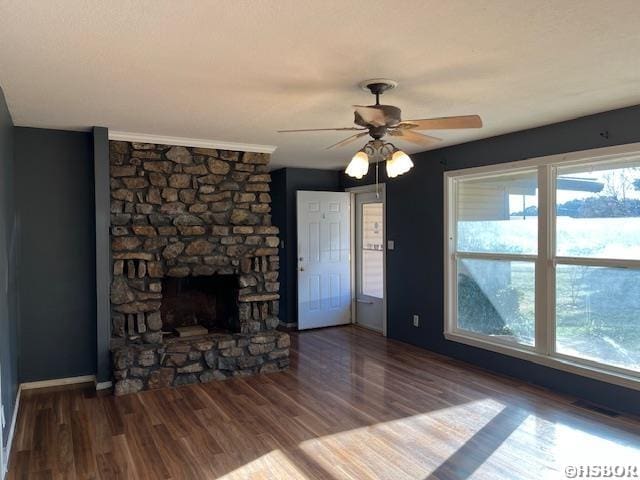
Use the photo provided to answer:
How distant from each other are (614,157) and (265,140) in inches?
120

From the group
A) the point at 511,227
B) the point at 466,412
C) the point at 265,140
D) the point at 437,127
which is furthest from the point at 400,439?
the point at 265,140

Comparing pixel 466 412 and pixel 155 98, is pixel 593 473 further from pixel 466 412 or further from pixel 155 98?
pixel 155 98

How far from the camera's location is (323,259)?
6621 mm

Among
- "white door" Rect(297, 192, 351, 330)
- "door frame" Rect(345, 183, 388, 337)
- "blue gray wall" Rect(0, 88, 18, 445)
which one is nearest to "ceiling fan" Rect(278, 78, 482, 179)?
"blue gray wall" Rect(0, 88, 18, 445)

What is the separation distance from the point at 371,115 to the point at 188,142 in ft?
8.20

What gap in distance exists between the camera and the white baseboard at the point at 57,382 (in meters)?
4.05

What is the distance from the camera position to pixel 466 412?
11.6 ft

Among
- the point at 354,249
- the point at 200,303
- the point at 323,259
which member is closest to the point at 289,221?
the point at 323,259

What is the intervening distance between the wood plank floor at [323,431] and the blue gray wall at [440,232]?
213mm

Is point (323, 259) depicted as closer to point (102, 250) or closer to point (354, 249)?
point (354, 249)

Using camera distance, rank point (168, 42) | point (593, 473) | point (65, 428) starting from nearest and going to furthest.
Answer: point (168, 42) → point (593, 473) → point (65, 428)

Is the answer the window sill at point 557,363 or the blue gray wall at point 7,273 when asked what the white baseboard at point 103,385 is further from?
the window sill at point 557,363

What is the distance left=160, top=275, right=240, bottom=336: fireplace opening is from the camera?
5051 millimetres

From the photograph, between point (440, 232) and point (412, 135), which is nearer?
point (412, 135)
